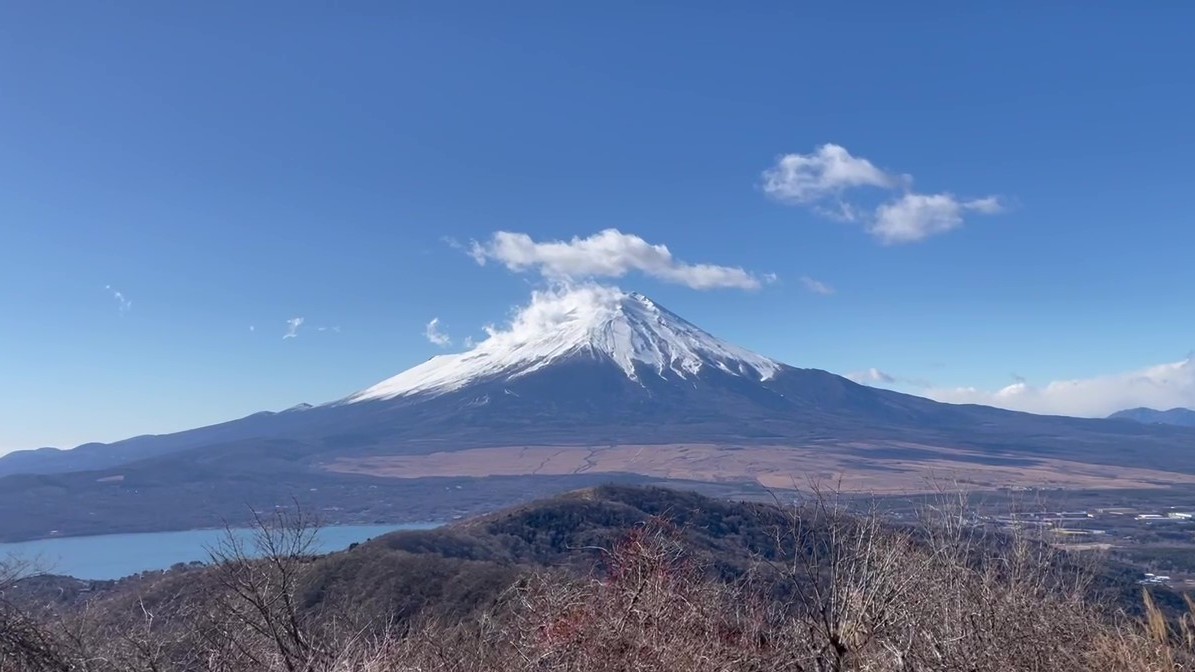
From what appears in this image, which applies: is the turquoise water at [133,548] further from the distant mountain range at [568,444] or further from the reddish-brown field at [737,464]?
the reddish-brown field at [737,464]

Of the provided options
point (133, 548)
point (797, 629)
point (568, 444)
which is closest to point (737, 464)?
point (568, 444)

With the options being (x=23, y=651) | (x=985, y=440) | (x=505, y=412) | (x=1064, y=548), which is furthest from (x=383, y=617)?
(x=985, y=440)

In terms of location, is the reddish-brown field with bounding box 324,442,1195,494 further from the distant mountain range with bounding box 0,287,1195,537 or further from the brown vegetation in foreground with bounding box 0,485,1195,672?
the brown vegetation in foreground with bounding box 0,485,1195,672

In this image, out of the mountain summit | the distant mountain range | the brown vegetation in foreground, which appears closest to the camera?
the brown vegetation in foreground

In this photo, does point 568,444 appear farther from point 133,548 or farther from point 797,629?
point 797,629

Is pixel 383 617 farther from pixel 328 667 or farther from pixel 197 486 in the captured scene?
pixel 197 486

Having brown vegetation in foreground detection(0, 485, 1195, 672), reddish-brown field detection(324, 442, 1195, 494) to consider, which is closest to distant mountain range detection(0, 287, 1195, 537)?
reddish-brown field detection(324, 442, 1195, 494)
